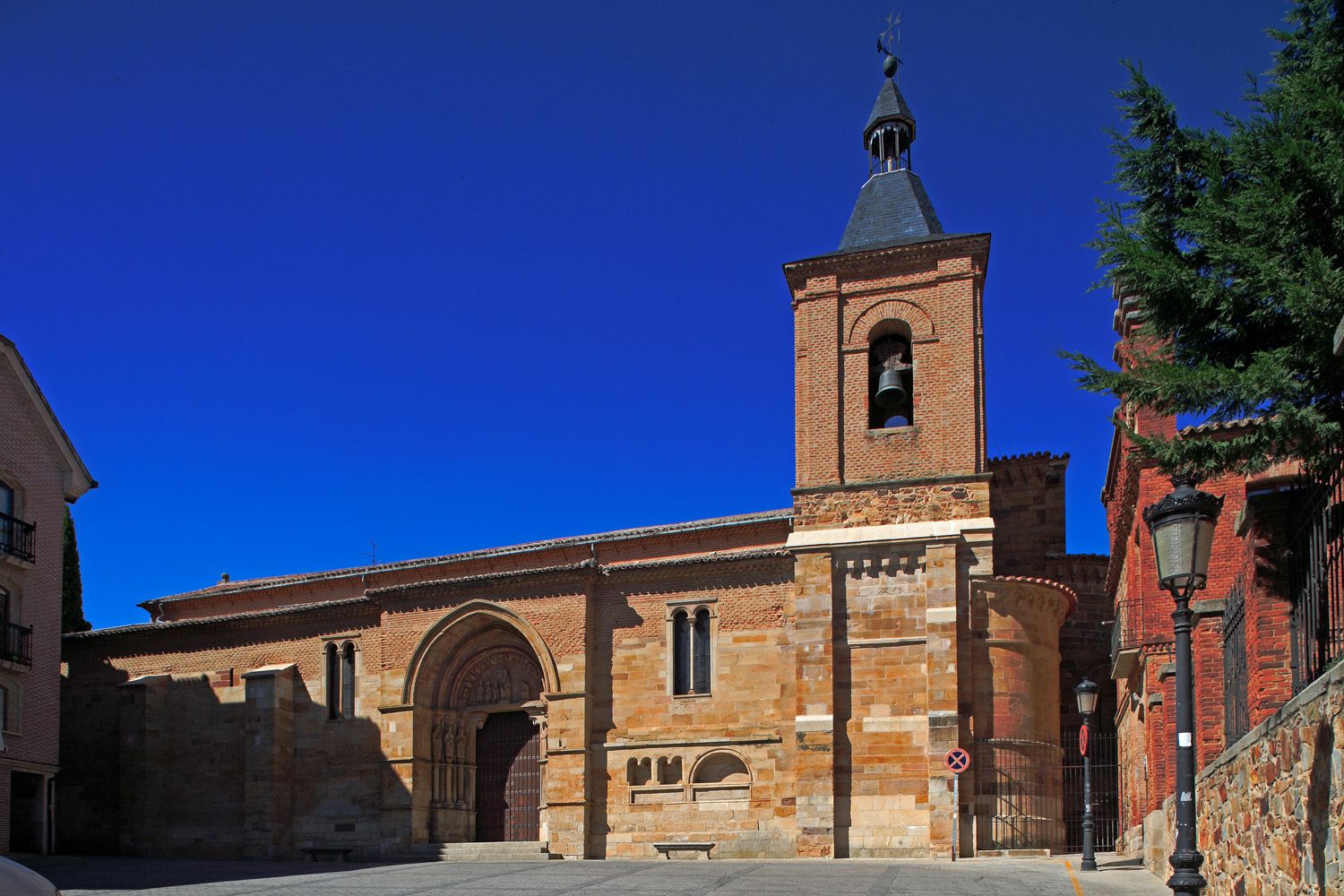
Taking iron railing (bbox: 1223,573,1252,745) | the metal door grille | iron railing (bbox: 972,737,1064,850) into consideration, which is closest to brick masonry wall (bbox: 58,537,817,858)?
the metal door grille

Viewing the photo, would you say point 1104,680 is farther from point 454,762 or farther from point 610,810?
point 454,762

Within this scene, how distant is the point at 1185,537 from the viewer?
33.3 feet

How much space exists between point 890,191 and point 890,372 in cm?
527

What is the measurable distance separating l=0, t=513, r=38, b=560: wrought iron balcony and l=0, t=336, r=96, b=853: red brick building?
21 mm

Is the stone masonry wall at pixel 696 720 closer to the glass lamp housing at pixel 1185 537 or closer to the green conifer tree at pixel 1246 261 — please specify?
the green conifer tree at pixel 1246 261

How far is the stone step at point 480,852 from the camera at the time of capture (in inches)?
1164

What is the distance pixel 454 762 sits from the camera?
32.2 metres

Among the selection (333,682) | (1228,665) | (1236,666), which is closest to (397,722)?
(333,682)

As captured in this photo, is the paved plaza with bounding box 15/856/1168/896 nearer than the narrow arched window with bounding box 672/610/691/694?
Yes

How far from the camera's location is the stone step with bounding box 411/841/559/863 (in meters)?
29.6

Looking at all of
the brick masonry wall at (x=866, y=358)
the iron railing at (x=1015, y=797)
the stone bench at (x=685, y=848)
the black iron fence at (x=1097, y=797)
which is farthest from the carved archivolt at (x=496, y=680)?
the black iron fence at (x=1097, y=797)

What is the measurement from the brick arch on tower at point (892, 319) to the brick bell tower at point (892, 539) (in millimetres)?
32

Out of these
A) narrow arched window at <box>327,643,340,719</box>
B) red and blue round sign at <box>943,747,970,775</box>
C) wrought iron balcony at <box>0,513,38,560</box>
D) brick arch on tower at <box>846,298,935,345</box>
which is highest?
brick arch on tower at <box>846,298,935,345</box>

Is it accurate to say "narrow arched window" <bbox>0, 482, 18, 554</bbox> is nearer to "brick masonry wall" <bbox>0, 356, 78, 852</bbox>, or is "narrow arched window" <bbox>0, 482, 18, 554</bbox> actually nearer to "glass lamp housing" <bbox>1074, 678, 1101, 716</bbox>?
"brick masonry wall" <bbox>0, 356, 78, 852</bbox>
